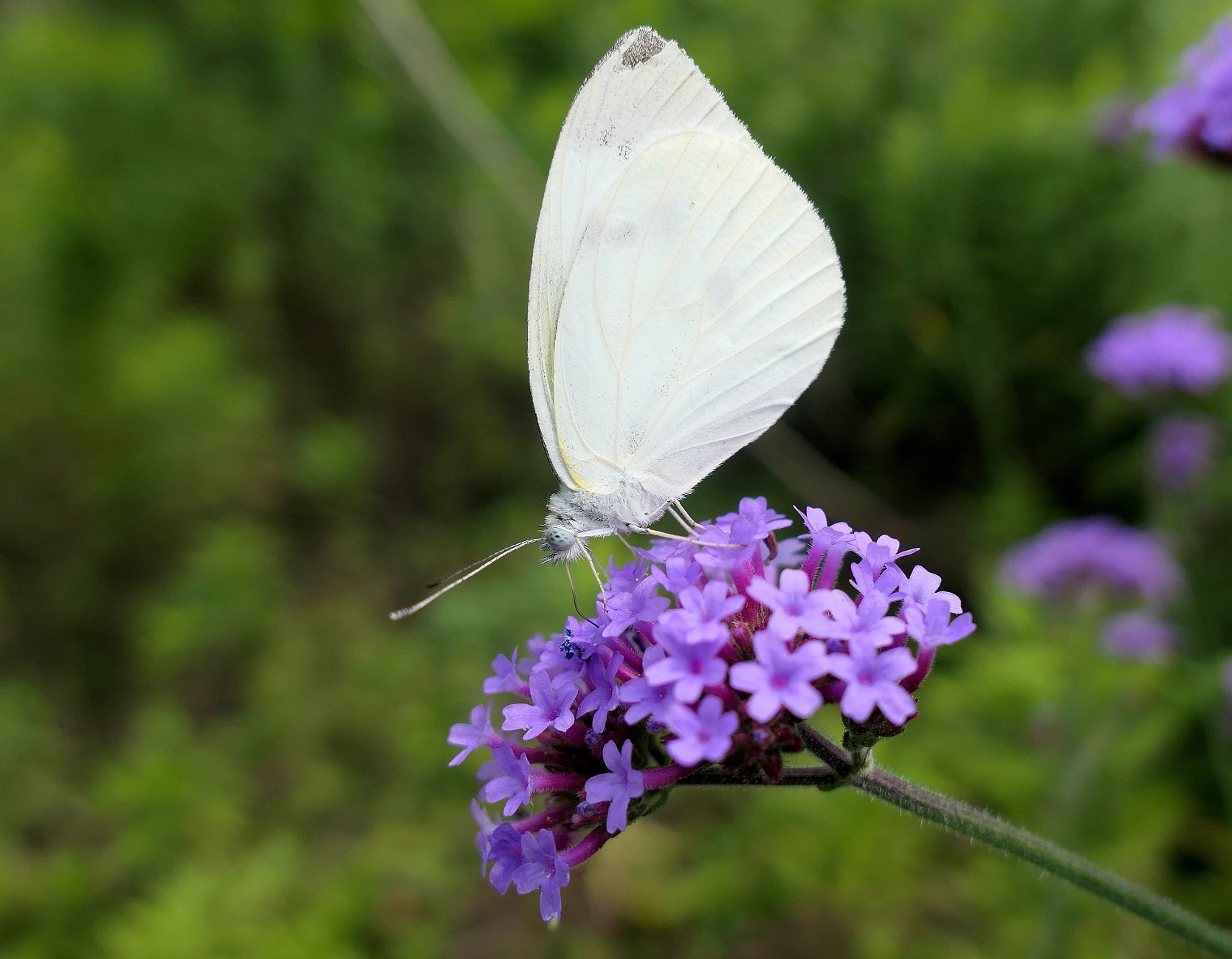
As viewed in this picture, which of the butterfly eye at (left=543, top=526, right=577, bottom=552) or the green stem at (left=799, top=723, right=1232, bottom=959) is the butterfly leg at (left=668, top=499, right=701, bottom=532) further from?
the green stem at (left=799, top=723, right=1232, bottom=959)

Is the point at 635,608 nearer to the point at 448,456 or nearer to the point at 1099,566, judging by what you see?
the point at 1099,566

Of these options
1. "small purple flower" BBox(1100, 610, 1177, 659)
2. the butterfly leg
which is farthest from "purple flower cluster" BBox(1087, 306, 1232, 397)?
the butterfly leg

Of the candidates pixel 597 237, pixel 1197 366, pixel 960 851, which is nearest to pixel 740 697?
pixel 597 237

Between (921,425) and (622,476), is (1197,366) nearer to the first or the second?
(921,425)

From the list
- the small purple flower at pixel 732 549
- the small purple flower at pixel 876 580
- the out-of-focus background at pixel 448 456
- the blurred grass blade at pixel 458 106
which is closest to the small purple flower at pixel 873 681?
Answer: the small purple flower at pixel 876 580

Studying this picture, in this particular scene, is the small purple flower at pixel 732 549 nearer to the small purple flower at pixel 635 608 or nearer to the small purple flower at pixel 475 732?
the small purple flower at pixel 635 608

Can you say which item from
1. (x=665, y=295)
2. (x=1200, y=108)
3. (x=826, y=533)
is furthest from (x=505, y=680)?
(x=1200, y=108)
